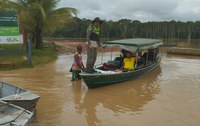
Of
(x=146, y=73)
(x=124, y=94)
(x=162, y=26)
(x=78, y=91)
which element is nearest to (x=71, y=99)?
(x=78, y=91)

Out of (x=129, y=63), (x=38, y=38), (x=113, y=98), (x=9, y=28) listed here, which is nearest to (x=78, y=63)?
(x=129, y=63)

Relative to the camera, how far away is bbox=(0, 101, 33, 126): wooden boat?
5.57m

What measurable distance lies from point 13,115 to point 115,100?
15.8 feet

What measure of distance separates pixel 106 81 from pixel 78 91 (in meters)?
1.21

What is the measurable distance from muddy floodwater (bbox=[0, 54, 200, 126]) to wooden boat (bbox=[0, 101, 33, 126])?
1.12 m

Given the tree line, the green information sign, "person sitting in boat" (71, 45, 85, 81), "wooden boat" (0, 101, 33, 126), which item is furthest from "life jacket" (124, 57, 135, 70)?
Result: the tree line

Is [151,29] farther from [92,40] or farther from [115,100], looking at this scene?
[115,100]

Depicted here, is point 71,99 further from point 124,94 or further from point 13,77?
point 13,77

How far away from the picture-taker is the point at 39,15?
74.2ft

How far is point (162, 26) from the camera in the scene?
86.2 meters

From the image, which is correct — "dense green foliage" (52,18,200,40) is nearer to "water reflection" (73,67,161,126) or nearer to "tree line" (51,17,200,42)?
"tree line" (51,17,200,42)

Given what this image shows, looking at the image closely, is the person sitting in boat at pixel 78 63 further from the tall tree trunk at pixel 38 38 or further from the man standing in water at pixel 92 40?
the tall tree trunk at pixel 38 38

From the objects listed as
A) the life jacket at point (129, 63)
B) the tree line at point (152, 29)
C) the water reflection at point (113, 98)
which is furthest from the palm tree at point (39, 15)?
the tree line at point (152, 29)

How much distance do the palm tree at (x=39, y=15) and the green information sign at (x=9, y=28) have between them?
4577 mm
